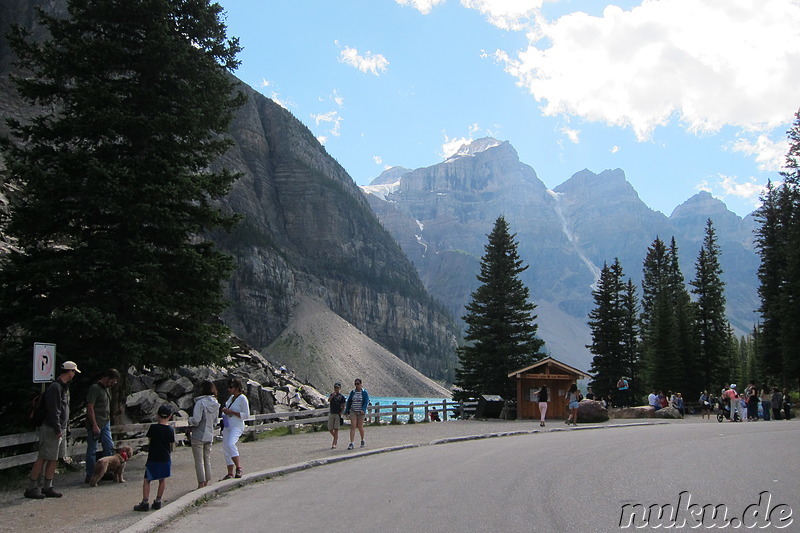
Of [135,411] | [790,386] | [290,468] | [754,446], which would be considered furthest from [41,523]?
[790,386]

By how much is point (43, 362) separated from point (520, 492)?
9038 millimetres

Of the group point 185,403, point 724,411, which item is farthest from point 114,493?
point 724,411

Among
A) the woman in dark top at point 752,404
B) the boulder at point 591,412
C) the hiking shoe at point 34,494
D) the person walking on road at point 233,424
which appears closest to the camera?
the hiking shoe at point 34,494

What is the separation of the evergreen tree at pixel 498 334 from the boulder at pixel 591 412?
32.8ft

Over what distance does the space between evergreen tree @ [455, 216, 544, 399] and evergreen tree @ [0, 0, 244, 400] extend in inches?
1137

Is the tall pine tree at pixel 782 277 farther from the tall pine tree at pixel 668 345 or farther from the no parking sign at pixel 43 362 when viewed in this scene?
the no parking sign at pixel 43 362

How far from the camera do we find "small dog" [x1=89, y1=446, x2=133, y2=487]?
39.0 feet

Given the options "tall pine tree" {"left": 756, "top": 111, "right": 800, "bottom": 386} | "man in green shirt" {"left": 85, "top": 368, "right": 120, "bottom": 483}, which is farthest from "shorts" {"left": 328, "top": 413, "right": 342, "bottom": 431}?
"tall pine tree" {"left": 756, "top": 111, "right": 800, "bottom": 386}

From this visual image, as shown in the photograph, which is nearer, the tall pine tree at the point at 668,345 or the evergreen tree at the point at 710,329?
the tall pine tree at the point at 668,345

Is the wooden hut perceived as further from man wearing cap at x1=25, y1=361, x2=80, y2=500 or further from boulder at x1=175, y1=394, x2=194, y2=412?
man wearing cap at x1=25, y1=361, x2=80, y2=500

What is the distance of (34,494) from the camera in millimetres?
10633

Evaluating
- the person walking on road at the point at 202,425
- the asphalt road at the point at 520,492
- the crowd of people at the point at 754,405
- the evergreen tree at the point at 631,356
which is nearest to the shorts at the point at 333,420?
the asphalt road at the point at 520,492

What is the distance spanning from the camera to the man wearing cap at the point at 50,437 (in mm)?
10641

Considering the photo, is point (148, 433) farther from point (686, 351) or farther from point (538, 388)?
point (686, 351)
